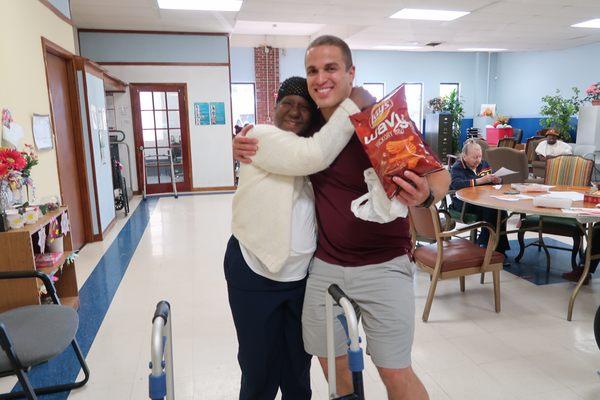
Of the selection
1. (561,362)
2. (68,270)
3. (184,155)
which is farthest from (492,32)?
(68,270)

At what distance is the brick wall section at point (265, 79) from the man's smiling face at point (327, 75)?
9.75 m

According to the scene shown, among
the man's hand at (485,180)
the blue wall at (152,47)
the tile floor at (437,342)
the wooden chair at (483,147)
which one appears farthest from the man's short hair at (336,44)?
the blue wall at (152,47)

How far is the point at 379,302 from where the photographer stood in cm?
126

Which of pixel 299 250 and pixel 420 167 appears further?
pixel 299 250

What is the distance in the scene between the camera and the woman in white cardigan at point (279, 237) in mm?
1194

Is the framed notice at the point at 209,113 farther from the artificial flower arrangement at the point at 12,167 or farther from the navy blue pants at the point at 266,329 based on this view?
the navy blue pants at the point at 266,329

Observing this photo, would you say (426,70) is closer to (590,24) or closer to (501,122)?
(501,122)

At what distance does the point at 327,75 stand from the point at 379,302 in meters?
0.68

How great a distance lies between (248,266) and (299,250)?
174 millimetres

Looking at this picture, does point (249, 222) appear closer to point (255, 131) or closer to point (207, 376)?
point (255, 131)

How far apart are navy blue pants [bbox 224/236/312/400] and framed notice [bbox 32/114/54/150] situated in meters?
2.69

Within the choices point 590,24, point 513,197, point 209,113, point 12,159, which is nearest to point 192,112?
point 209,113

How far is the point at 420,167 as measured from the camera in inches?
42.1

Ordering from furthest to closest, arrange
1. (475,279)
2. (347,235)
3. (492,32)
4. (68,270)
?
(492,32)
(475,279)
(68,270)
(347,235)
